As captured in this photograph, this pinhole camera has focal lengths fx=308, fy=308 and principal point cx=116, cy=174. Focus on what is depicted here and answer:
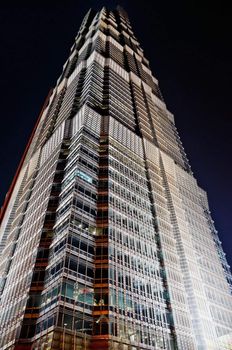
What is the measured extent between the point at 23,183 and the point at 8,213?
9.57 metres

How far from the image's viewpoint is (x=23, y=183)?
293 ft

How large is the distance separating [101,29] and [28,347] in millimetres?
129514

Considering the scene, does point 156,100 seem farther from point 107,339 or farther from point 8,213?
point 107,339

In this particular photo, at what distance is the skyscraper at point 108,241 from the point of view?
4734 centimetres

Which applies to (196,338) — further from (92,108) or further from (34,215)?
(92,108)

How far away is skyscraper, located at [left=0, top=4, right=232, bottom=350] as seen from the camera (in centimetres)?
4734

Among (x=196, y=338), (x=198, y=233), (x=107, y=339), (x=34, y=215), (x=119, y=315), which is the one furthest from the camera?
(x=198, y=233)

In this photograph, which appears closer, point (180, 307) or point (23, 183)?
point (180, 307)

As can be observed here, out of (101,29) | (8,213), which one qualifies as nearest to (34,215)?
(8,213)

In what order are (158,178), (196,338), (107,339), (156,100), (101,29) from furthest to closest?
(101,29)
(156,100)
(158,178)
(196,338)
(107,339)

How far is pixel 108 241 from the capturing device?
56.8 metres

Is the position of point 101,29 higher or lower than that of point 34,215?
higher

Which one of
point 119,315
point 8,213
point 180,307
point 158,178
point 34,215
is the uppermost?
point 158,178

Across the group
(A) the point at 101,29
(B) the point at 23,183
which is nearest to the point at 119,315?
(B) the point at 23,183
